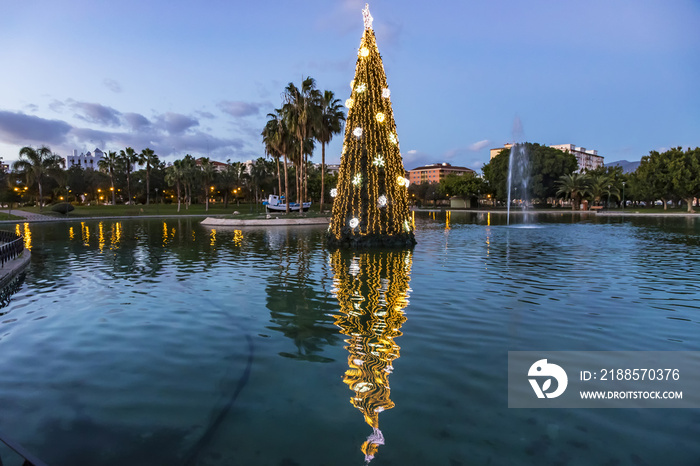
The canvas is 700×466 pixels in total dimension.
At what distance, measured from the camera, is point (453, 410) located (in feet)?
17.0

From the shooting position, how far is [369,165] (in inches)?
805

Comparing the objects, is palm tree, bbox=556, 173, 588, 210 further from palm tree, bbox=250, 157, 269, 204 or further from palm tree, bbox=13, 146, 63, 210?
palm tree, bbox=13, 146, 63, 210

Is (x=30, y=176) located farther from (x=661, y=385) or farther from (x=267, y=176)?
(x=661, y=385)

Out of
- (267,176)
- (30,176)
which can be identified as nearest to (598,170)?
(267,176)

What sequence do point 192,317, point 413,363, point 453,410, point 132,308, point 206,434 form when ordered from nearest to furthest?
point 206,434 → point 453,410 → point 413,363 → point 192,317 → point 132,308

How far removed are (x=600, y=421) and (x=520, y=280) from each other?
8.51 m

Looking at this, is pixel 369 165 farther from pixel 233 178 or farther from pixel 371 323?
pixel 233 178

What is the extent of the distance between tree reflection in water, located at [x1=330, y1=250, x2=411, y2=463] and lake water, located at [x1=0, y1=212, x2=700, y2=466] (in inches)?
1.8

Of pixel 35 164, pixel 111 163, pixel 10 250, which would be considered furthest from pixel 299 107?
pixel 111 163

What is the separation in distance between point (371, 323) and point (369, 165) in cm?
1277

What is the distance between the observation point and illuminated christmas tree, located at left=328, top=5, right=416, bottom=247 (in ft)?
67.3

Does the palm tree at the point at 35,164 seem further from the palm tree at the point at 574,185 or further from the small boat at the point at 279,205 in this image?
the palm tree at the point at 574,185

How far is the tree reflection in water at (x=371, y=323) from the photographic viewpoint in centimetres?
540

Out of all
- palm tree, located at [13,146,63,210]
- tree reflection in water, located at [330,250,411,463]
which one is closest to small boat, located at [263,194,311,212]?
palm tree, located at [13,146,63,210]
